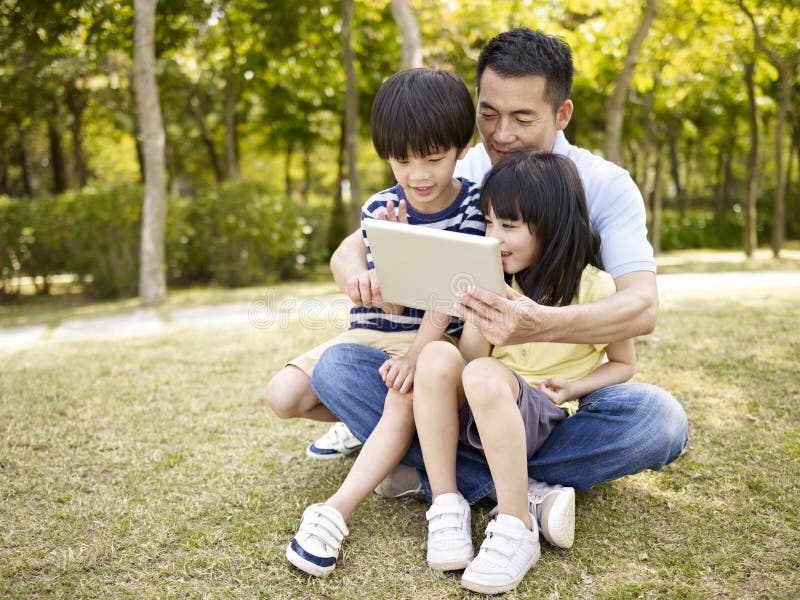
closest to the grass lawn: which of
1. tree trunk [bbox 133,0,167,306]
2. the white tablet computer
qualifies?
the white tablet computer

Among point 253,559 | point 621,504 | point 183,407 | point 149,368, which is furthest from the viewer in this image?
point 149,368

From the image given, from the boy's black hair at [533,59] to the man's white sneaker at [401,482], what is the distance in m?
1.39

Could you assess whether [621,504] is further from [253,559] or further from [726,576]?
[253,559]

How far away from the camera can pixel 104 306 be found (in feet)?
27.1

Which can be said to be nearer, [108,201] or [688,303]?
[688,303]

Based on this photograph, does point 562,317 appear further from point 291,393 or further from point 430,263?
point 291,393

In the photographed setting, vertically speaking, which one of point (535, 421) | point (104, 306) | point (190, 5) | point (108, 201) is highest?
point (190, 5)

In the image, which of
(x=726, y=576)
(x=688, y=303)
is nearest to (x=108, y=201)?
(x=688, y=303)

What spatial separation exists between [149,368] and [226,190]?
5476 mm

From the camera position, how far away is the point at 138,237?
8922mm

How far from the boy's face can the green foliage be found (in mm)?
7260

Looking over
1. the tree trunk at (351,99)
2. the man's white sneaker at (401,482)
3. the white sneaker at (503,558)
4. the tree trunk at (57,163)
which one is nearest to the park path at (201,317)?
the tree trunk at (351,99)

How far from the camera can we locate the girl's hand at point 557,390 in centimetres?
221

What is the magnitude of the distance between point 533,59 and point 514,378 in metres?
1.17
